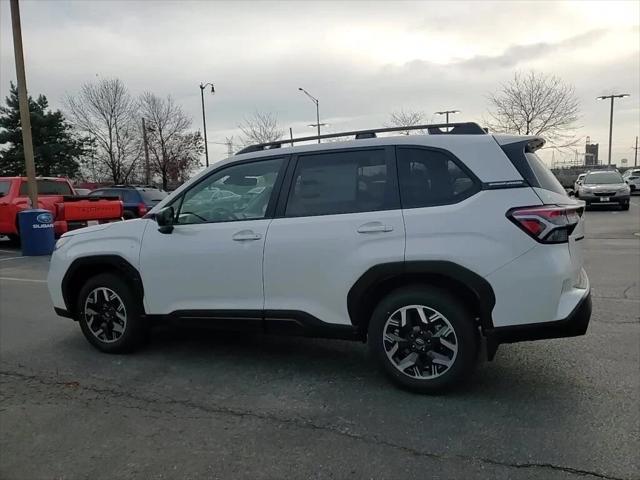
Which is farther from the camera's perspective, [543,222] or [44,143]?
[44,143]

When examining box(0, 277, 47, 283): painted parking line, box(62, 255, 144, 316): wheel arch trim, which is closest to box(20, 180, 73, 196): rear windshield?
box(0, 277, 47, 283): painted parking line

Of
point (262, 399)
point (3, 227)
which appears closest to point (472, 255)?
point (262, 399)

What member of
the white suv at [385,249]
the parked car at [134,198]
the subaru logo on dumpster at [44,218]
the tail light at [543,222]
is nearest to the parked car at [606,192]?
the parked car at [134,198]

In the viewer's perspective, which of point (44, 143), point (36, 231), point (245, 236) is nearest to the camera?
point (245, 236)

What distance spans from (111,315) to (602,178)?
2301 cm

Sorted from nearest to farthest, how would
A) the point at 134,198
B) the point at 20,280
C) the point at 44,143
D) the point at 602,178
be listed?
the point at 20,280, the point at 134,198, the point at 602,178, the point at 44,143

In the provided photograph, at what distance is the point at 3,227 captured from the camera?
13.7m

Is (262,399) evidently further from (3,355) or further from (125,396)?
(3,355)

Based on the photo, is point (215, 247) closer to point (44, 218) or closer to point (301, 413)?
point (301, 413)

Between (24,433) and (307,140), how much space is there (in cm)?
288

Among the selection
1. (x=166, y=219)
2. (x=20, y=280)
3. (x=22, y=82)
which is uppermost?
(x=22, y=82)

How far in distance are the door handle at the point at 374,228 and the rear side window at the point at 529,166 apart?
0.95m

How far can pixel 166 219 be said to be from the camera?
4.34 metres

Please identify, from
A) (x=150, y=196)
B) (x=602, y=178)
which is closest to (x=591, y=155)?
(x=602, y=178)
